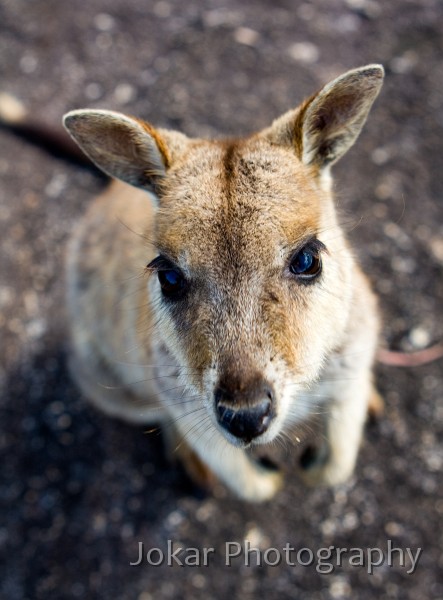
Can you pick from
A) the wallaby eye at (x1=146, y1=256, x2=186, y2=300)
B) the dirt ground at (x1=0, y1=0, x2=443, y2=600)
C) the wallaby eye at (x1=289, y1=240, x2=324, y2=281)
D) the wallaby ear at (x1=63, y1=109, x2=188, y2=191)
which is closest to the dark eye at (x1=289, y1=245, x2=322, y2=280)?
the wallaby eye at (x1=289, y1=240, x2=324, y2=281)

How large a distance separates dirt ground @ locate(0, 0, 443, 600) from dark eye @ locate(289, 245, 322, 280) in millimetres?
944

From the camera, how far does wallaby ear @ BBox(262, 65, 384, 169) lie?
2148 mm

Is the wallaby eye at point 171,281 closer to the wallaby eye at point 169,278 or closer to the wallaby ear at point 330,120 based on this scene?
the wallaby eye at point 169,278

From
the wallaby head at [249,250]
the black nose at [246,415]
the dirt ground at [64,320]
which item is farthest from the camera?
the dirt ground at [64,320]

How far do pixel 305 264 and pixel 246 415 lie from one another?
61cm

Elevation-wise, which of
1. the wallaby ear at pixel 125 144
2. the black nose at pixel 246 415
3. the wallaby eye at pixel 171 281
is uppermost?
the wallaby ear at pixel 125 144

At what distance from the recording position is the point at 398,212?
4.23 meters

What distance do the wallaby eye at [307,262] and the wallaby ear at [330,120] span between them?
40 cm

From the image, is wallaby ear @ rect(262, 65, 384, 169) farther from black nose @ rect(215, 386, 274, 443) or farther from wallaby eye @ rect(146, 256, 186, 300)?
black nose @ rect(215, 386, 274, 443)

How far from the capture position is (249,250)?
2.04 m

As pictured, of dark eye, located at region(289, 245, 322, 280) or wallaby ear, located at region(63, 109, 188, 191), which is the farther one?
wallaby ear, located at region(63, 109, 188, 191)

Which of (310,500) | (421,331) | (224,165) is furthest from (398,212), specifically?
(224,165)

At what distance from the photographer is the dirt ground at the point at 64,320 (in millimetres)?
3480

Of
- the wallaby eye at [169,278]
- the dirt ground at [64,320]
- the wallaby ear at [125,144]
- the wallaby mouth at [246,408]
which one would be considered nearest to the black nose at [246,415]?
the wallaby mouth at [246,408]
